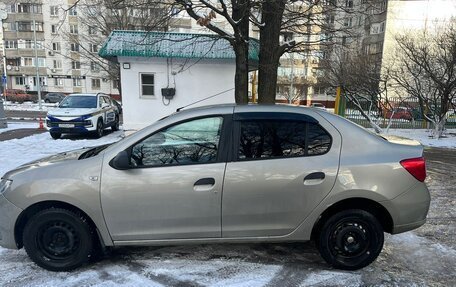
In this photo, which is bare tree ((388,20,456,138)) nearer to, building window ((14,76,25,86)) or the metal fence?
the metal fence

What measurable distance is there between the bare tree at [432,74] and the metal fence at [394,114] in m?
1.36

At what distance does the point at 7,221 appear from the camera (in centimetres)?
339

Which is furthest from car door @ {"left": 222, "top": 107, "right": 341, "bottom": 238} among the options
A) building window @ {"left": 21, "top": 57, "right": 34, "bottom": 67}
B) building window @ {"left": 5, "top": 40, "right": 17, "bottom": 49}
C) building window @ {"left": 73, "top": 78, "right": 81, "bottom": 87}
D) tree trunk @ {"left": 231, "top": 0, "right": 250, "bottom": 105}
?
building window @ {"left": 5, "top": 40, "right": 17, "bottom": 49}

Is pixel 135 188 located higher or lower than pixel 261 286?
higher

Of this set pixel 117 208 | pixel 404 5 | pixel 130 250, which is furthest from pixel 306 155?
pixel 404 5

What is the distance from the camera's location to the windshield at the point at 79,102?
13.6m

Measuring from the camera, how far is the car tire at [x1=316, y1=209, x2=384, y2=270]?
3.47 metres

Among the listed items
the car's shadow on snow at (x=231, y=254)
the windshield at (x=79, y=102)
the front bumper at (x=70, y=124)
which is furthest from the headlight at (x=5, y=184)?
the windshield at (x=79, y=102)

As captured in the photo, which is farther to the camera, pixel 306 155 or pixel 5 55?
pixel 5 55

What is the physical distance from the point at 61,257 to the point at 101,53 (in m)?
10.5

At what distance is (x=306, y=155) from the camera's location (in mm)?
3424

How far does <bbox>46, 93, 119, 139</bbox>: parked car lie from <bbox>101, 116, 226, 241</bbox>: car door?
10.1m

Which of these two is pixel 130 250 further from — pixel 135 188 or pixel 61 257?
pixel 135 188

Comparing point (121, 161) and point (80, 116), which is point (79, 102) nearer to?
point (80, 116)
